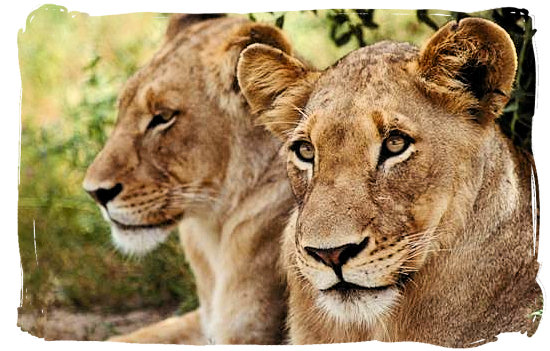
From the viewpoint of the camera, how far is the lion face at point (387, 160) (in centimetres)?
240

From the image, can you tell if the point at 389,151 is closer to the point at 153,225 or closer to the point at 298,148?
the point at 298,148

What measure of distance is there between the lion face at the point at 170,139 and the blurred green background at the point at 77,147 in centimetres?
4

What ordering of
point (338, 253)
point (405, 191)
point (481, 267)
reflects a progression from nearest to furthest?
point (338, 253) → point (405, 191) → point (481, 267)

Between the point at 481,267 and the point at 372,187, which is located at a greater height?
the point at 372,187

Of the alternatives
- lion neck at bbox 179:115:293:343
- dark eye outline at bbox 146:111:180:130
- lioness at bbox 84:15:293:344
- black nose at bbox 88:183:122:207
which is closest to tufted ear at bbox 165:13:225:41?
lioness at bbox 84:15:293:344

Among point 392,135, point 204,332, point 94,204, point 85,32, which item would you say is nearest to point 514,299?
point 392,135

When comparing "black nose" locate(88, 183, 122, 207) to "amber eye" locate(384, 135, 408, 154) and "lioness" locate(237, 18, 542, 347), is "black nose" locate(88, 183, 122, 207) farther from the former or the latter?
"amber eye" locate(384, 135, 408, 154)

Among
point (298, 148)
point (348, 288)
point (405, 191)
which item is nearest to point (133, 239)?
point (298, 148)

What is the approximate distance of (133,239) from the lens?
274cm

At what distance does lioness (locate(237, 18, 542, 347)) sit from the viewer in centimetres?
243

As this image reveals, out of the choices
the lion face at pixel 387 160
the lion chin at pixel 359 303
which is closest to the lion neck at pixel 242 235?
the lion face at pixel 387 160

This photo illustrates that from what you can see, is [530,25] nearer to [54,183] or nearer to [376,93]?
[376,93]

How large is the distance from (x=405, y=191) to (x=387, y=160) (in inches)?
3.3

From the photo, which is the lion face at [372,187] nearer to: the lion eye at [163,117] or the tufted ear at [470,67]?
the tufted ear at [470,67]
